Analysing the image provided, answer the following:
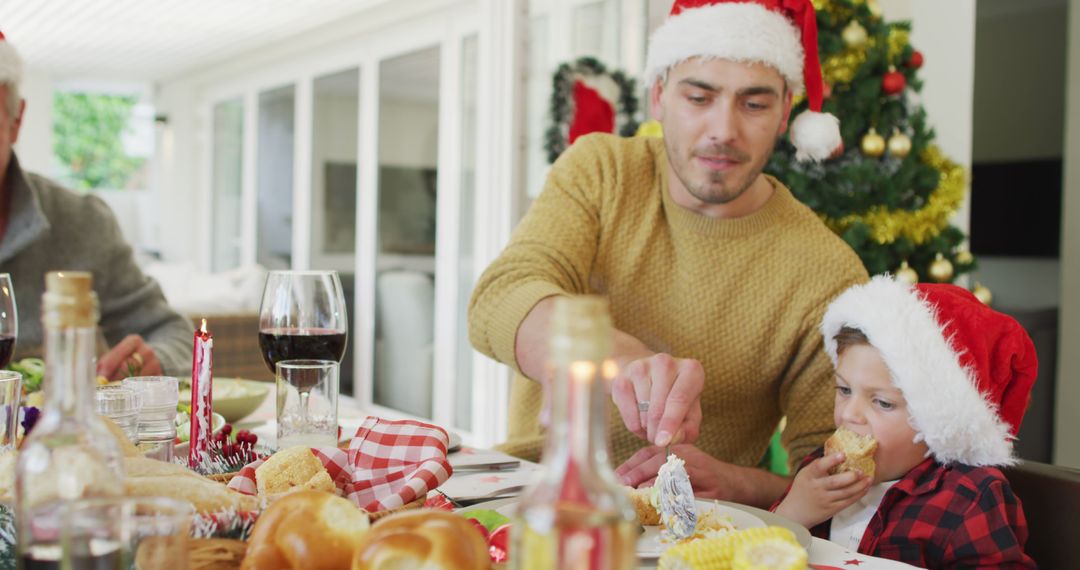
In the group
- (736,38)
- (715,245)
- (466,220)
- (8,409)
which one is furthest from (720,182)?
(466,220)

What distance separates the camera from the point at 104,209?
2.13m

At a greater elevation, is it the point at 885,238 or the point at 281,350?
the point at 885,238

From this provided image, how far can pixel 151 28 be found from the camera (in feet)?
23.6

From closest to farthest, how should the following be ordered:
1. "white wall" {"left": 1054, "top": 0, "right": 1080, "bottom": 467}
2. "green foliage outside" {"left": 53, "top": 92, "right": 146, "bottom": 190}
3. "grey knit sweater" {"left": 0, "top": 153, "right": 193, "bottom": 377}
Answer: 1. "grey knit sweater" {"left": 0, "top": 153, "right": 193, "bottom": 377}
2. "white wall" {"left": 1054, "top": 0, "right": 1080, "bottom": 467}
3. "green foliage outside" {"left": 53, "top": 92, "right": 146, "bottom": 190}

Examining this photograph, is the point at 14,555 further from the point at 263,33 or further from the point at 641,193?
the point at 263,33

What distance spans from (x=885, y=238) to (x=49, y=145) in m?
8.51

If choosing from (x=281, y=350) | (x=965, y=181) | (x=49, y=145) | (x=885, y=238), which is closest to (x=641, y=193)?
(x=281, y=350)

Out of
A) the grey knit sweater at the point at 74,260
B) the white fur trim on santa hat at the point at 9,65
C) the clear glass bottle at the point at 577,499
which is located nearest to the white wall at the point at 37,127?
the grey knit sweater at the point at 74,260

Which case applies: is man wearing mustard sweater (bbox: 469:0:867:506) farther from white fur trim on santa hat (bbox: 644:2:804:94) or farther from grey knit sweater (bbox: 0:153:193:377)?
grey knit sweater (bbox: 0:153:193:377)

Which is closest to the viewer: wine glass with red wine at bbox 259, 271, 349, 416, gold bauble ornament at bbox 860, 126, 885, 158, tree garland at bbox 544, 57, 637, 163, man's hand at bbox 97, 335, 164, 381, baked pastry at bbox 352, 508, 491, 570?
baked pastry at bbox 352, 508, 491, 570

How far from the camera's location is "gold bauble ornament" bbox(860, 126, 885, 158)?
10.5 ft

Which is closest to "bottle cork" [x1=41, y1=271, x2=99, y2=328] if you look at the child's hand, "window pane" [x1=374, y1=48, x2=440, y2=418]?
the child's hand

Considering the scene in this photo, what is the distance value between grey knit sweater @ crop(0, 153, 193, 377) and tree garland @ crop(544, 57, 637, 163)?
225cm

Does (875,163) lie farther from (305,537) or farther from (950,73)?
(305,537)
